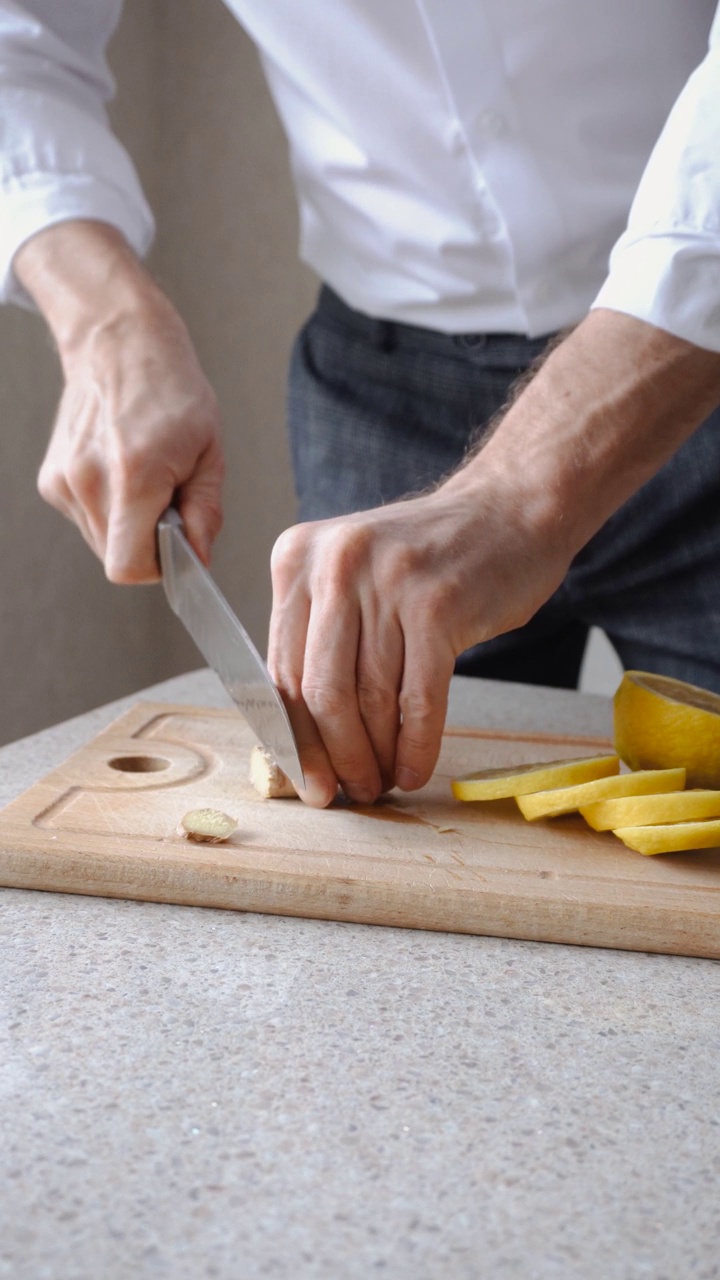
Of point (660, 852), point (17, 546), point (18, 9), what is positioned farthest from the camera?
point (17, 546)

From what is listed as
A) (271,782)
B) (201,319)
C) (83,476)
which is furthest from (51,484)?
(201,319)

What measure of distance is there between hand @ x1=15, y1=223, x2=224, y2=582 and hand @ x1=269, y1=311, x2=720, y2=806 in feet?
0.82

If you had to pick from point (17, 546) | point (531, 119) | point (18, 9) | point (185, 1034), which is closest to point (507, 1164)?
point (185, 1034)

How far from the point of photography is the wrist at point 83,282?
1166 mm

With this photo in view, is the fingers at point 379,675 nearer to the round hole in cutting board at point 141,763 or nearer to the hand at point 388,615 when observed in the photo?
the hand at point 388,615

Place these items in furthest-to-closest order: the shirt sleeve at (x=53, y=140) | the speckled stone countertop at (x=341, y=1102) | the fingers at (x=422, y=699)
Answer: the shirt sleeve at (x=53, y=140), the fingers at (x=422, y=699), the speckled stone countertop at (x=341, y=1102)

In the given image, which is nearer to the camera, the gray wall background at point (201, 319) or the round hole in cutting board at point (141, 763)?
the round hole in cutting board at point (141, 763)

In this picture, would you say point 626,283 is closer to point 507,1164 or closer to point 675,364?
point 675,364

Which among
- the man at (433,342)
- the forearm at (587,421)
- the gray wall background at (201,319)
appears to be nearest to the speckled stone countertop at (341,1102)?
the man at (433,342)

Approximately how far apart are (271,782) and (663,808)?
0.95ft

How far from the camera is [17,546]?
7.36 feet

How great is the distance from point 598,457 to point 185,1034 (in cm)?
51

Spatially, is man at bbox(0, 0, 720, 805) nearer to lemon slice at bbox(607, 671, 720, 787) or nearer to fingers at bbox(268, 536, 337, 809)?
fingers at bbox(268, 536, 337, 809)

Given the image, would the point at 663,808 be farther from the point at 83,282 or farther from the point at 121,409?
the point at 83,282
